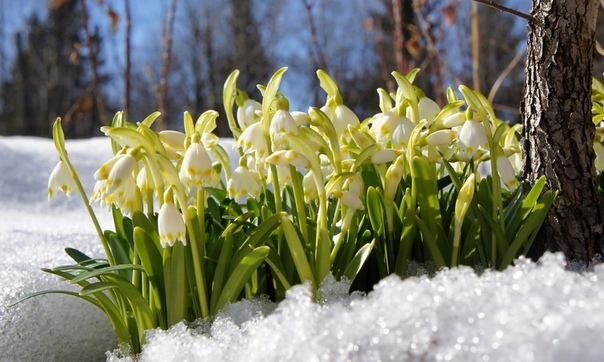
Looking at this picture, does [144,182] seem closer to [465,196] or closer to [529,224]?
[465,196]

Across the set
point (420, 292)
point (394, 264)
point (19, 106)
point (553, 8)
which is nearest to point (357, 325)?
point (420, 292)

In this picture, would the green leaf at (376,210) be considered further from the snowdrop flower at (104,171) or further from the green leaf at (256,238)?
the snowdrop flower at (104,171)

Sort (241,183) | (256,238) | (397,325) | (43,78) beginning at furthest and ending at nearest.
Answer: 1. (43,78)
2. (241,183)
3. (256,238)
4. (397,325)

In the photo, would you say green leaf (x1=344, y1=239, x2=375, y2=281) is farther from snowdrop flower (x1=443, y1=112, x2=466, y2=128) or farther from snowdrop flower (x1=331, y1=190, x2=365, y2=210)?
snowdrop flower (x1=443, y1=112, x2=466, y2=128)

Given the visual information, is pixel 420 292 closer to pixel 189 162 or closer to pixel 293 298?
pixel 293 298

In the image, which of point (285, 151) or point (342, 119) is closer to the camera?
point (285, 151)

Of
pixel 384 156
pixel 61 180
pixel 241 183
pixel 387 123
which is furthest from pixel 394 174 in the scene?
pixel 61 180
